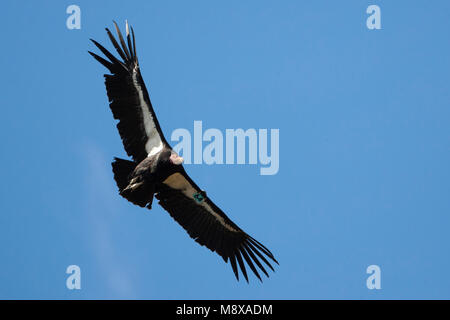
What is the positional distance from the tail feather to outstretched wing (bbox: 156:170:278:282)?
1.17m

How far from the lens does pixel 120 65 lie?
19.2 m

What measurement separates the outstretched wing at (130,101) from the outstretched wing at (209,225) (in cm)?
142

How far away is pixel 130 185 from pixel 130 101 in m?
2.20

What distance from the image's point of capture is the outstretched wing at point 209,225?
66.8 feet

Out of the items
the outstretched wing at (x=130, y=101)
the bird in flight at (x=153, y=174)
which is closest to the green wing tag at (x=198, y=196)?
the bird in flight at (x=153, y=174)

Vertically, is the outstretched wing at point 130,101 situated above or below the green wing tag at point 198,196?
above

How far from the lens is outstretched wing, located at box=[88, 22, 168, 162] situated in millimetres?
19109

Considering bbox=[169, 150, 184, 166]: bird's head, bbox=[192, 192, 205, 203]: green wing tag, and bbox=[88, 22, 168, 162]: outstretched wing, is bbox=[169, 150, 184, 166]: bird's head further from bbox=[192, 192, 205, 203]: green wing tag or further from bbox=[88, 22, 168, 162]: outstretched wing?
bbox=[192, 192, 205, 203]: green wing tag

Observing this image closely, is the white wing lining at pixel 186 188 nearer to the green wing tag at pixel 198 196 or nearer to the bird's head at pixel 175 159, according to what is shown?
the green wing tag at pixel 198 196

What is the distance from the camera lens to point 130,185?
18.8 m

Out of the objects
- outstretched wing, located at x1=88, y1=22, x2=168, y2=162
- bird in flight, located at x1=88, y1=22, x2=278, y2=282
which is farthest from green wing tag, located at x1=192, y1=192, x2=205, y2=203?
outstretched wing, located at x1=88, y1=22, x2=168, y2=162

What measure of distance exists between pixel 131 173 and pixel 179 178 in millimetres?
1551

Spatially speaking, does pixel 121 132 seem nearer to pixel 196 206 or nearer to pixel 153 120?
pixel 153 120
